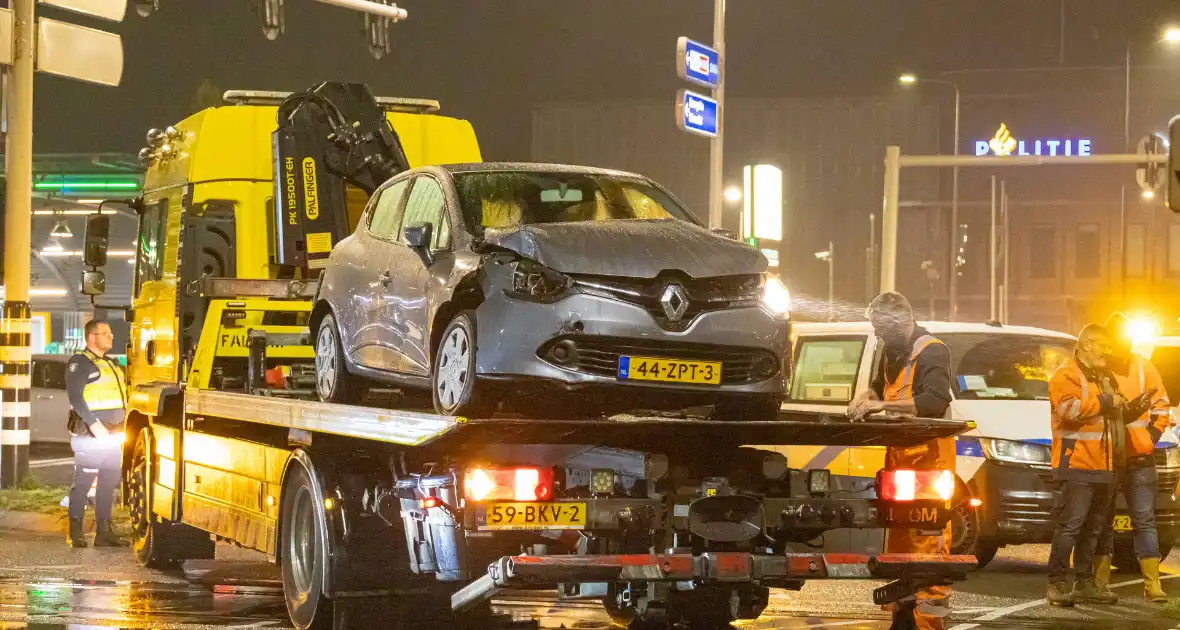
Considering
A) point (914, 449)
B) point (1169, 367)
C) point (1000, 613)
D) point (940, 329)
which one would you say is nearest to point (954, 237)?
point (1169, 367)

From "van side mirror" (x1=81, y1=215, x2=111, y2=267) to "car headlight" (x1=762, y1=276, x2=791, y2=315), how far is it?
20.4 ft

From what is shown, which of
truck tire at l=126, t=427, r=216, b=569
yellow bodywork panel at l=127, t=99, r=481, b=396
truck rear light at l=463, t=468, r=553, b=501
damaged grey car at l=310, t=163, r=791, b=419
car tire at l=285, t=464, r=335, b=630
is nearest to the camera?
→ truck rear light at l=463, t=468, r=553, b=501

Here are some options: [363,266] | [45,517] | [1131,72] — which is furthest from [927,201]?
[363,266]

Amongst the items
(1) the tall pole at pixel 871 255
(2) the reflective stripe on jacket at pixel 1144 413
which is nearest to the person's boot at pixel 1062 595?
(2) the reflective stripe on jacket at pixel 1144 413

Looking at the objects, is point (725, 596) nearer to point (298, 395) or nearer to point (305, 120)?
point (298, 395)

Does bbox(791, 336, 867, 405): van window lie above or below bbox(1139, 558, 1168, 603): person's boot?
above

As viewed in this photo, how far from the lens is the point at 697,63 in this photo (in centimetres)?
2445

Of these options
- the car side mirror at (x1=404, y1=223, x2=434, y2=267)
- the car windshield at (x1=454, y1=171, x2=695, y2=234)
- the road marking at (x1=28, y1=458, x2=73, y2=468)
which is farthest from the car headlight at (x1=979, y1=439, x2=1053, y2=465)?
the road marking at (x1=28, y1=458, x2=73, y2=468)

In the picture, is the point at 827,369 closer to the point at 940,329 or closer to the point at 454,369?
the point at 940,329

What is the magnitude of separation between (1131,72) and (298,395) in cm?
6375

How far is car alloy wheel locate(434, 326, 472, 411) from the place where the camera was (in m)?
7.72

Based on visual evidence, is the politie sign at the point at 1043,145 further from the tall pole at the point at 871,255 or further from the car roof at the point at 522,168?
the car roof at the point at 522,168

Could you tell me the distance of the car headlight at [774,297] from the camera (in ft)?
26.4

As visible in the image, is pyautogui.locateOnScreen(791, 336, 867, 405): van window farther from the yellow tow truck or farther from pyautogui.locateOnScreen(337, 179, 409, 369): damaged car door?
pyautogui.locateOnScreen(337, 179, 409, 369): damaged car door
